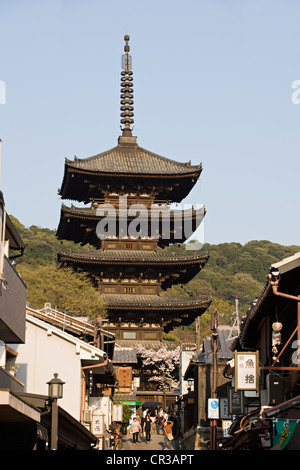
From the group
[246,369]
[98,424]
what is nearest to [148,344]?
[98,424]

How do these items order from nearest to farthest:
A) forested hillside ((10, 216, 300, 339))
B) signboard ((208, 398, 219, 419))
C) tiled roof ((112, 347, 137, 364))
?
signboard ((208, 398, 219, 419)) → tiled roof ((112, 347, 137, 364)) → forested hillside ((10, 216, 300, 339))

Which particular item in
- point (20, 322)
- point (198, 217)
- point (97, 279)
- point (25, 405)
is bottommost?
point (25, 405)

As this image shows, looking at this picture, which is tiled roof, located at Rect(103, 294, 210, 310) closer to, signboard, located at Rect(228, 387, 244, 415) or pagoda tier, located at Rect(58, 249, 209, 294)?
pagoda tier, located at Rect(58, 249, 209, 294)

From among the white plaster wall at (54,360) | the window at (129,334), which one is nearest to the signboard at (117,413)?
the white plaster wall at (54,360)

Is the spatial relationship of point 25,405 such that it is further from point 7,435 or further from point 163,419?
point 163,419

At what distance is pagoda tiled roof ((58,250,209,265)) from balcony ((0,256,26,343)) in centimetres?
3770

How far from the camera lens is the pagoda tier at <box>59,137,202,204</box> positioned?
61344mm

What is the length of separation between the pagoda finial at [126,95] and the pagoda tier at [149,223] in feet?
28.3

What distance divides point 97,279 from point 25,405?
45.9 meters

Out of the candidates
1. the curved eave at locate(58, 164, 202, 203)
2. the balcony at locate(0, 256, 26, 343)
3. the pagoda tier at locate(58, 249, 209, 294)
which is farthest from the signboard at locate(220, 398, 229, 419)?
the curved eave at locate(58, 164, 202, 203)

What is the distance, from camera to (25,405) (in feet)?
50.0

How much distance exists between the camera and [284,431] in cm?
1509

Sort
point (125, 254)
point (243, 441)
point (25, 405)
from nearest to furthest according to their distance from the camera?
1. point (25, 405)
2. point (243, 441)
3. point (125, 254)

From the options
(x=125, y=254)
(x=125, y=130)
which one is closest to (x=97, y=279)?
(x=125, y=254)
